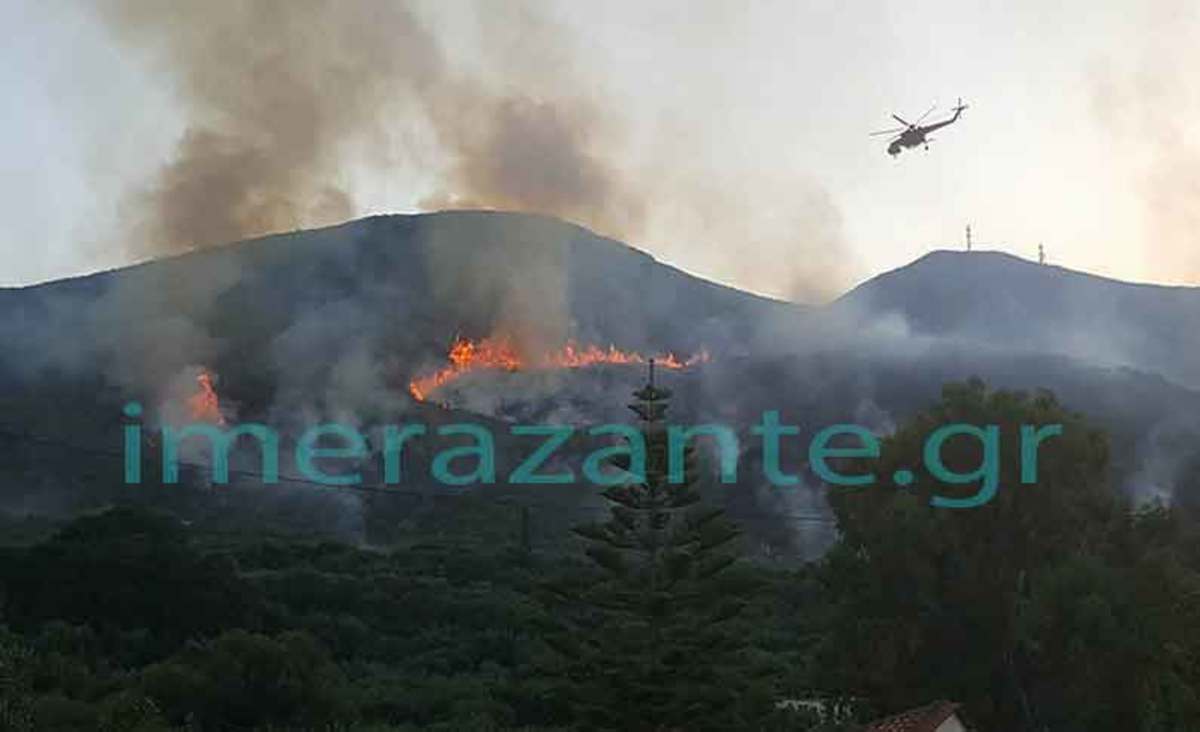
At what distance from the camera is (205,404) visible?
2672 inches

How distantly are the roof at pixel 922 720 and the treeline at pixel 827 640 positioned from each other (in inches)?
67.4

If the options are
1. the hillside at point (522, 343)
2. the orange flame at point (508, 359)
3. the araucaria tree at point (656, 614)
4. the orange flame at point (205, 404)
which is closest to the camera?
the araucaria tree at point (656, 614)

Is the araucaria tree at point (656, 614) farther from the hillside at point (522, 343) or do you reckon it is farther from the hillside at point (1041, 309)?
the hillside at point (1041, 309)

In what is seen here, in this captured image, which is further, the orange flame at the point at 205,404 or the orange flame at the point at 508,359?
the orange flame at the point at 508,359

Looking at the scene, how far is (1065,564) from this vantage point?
22141 millimetres

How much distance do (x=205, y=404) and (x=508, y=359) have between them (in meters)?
16.7

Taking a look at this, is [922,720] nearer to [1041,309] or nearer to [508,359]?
[508,359]

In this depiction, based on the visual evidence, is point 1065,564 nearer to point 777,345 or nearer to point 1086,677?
point 1086,677

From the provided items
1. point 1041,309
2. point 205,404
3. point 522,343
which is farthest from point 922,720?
point 1041,309

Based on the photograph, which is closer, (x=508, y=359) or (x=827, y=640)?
(x=827, y=640)

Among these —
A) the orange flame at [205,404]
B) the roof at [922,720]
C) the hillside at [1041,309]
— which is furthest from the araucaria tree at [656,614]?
the hillside at [1041,309]

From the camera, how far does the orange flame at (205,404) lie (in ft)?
220

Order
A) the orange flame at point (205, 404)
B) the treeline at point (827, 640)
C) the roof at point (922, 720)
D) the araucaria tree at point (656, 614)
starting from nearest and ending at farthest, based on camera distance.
A: the roof at point (922, 720) < the araucaria tree at point (656, 614) < the treeline at point (827, 640) < the orange flame at point (205, 404)

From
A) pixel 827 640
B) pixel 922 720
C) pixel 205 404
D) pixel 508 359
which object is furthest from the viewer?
pixel 508 359
